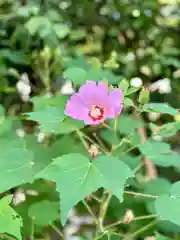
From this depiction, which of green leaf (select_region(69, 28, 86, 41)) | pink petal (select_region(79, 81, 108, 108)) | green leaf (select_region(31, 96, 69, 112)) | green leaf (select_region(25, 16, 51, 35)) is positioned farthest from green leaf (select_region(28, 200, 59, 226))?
green leaf (select_region(69, 28, 86, 41))

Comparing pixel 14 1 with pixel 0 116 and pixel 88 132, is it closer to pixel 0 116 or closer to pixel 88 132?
pixel 88 132

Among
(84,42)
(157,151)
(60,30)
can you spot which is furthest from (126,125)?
(84,42)

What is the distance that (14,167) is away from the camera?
92cm

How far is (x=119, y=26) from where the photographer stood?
2078 millimetres

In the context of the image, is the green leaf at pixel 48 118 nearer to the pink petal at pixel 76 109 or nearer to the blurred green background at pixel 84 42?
the pink petal at pixel 76 109

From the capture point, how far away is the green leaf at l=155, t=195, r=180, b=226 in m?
0.83

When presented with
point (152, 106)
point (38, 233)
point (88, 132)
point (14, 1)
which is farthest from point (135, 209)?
point (14, 1)

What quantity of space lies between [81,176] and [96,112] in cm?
16

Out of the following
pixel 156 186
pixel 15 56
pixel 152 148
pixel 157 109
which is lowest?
pixel 156 186

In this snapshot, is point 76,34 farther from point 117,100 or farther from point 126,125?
point 117,100

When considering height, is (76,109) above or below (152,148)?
above

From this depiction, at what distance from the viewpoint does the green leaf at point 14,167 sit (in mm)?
878

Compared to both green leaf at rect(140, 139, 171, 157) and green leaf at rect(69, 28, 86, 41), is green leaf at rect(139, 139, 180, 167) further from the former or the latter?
green leaf at rect(69, 28, 86, 41)

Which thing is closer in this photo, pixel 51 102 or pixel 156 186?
pixel 51 102
